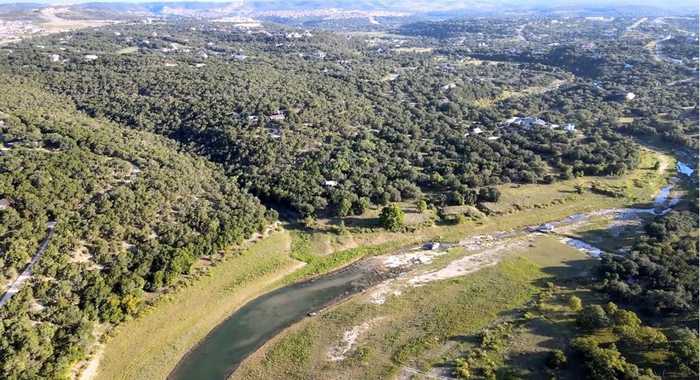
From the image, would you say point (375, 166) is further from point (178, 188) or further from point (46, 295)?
point (46, 295)

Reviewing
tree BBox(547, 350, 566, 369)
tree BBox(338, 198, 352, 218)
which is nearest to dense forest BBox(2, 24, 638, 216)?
tree BBox(338, 198, 352, 218)

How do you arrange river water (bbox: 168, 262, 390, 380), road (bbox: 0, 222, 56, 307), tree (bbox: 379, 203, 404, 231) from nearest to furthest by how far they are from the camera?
river water (bbox: 168, 262, 390, 380) < road (bbox: 0, 222, 56, 307) < tree (bbox: 379, 203, 404, 231)

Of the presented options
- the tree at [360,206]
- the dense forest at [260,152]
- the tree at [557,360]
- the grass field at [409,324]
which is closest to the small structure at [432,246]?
the dense forest at [260,152]

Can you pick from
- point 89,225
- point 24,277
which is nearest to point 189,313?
point 24,277

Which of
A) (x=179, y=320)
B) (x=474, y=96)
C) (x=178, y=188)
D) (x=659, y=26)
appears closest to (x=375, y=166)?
(x=178, y=188)

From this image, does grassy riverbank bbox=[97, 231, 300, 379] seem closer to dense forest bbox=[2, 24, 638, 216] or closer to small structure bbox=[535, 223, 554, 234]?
dense forest bbox=[2, 24, 638, 216]

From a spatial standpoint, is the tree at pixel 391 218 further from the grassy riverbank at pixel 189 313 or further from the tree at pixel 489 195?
the tree at pixel 489 195
